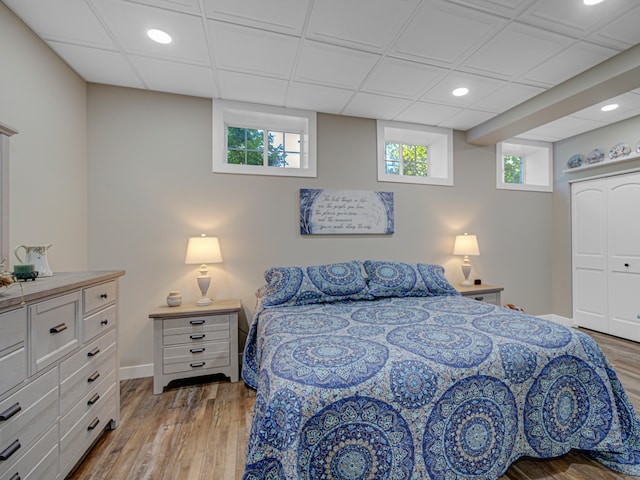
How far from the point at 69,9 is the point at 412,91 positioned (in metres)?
2.59

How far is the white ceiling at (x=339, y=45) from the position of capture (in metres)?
1.71

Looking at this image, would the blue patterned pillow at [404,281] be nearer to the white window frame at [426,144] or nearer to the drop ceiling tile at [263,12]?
the white window frame at [426,144]

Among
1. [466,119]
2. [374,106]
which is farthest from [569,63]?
[374,106]

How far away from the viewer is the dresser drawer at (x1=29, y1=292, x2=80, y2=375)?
114 centimetres

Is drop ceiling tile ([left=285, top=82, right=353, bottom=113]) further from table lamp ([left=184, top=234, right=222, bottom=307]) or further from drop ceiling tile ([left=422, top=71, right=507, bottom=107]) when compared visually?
table lamp ([left=184, top=234, right=222, bottom=307])

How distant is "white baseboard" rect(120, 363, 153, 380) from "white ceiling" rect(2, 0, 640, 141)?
2585 mm

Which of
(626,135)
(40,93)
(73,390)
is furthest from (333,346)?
(626,135)

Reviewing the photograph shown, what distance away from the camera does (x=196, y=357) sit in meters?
2.34

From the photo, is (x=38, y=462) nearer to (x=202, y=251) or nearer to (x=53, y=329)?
(x=53, y=329)

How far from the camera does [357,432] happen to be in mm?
1093

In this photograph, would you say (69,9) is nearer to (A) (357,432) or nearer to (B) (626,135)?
(A) (357,432)

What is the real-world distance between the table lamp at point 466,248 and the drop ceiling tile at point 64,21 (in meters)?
3.74

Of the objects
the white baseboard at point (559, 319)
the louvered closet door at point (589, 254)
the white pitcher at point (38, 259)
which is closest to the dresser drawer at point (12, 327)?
the white pitcher at point (38, 259)

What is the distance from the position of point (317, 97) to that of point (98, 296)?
95.4 inches
